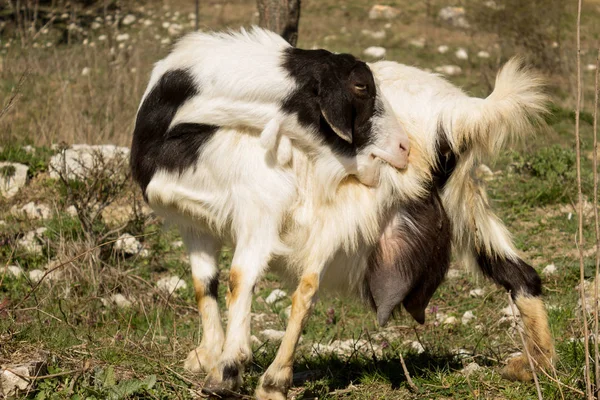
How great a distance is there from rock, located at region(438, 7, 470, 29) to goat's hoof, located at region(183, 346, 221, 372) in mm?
11248

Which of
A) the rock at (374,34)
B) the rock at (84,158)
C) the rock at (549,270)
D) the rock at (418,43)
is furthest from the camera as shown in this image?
the rock at (374,34)

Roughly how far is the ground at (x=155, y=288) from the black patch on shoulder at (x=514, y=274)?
266mm

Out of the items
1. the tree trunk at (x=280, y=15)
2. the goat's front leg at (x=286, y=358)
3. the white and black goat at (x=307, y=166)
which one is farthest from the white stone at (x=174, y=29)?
the goat's front leg at (x=286, y=358)

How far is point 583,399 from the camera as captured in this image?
11.8ft

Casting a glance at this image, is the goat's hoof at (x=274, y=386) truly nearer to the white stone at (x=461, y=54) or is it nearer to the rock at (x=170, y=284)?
the rock at (x=170, y=284)

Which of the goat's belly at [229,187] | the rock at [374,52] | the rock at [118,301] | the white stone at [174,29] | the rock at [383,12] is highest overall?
the goat's belly at [229,187]

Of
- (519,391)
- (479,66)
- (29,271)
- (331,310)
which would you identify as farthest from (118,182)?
(479,66)

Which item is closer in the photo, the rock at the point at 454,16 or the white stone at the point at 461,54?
the white stone at the point at 461,54

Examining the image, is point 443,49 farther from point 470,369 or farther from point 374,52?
point 470,369

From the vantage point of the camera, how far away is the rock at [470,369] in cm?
407

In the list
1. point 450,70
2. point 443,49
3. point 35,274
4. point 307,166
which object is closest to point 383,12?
point 443,49

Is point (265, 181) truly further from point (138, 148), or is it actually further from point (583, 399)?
point (583, 399)

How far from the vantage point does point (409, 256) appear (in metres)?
4.11

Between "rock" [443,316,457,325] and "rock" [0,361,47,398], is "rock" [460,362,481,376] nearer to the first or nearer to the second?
"rock" [443,316,457,325]
